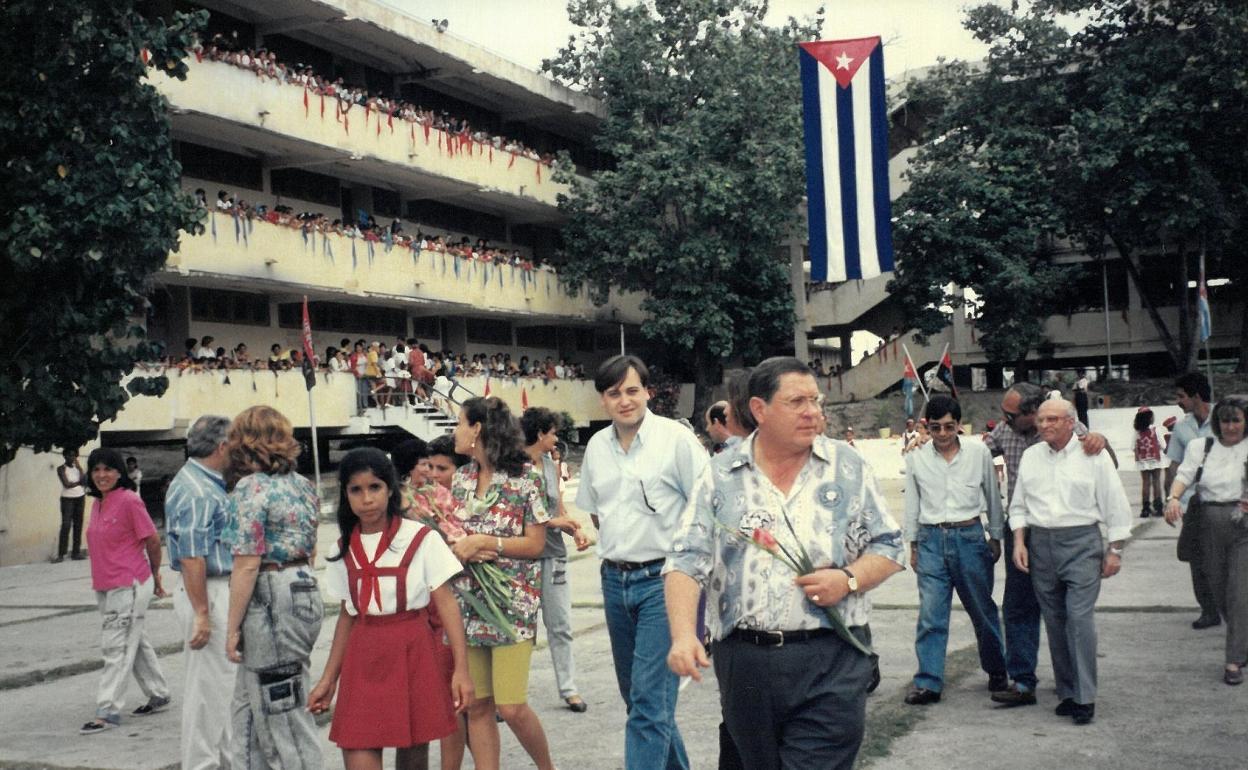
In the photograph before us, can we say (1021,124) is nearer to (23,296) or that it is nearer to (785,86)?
(785,86)

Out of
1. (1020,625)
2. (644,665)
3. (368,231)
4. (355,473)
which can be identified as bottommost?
(1020,625)

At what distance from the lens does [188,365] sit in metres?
24.4

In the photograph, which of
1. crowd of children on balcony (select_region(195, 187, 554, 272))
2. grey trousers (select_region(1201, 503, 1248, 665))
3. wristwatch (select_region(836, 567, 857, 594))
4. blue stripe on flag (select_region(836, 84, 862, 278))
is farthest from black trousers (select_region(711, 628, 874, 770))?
crowd of children on balcony (select_region(195, 187, 554, 272))

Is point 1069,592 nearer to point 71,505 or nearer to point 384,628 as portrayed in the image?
point 384,628

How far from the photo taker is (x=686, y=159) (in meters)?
→ 35.5

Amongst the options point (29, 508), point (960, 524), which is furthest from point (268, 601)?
point (29, 508)

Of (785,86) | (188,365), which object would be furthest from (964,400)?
(188,365)

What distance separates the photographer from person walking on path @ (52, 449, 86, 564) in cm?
2078

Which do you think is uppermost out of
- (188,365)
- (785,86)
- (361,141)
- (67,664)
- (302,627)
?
(785,86)

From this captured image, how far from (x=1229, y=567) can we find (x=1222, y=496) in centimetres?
49

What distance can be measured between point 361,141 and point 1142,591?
22.2 metres

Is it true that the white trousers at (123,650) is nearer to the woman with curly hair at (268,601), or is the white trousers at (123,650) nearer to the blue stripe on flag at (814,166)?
the woman with curly hair at (268,601)

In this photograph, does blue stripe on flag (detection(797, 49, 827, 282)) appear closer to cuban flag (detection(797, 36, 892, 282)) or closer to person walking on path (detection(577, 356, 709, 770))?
cuban flag (detection(797, 36, 892, 282))

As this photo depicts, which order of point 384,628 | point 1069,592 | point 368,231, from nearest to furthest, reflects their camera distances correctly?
point 384,628, point 1069,592, point 368,231
